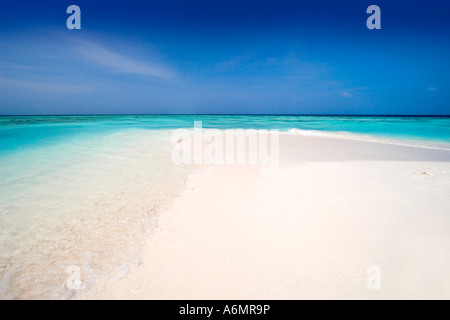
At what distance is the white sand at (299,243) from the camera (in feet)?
5.68

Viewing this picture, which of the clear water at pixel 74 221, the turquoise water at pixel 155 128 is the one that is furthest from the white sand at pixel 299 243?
the turquoise water at pixel 155 128

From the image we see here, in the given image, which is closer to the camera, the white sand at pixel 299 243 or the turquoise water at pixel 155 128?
the white sand at pixel 299 243

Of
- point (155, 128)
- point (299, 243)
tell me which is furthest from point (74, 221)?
point (155, 128)

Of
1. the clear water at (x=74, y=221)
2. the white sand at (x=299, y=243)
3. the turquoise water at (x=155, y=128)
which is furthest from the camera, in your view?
the turquoise water at (x=155, y=128)

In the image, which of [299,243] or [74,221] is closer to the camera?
[299,243]

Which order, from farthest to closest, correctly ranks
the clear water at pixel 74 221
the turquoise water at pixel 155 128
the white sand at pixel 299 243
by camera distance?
the turquoise water at pixel 155 128 → the clear water at pixel 74 221 → the white sand at pixel 299 243

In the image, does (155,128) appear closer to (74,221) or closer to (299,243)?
(74,221)

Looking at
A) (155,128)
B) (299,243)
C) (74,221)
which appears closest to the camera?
(299,243)

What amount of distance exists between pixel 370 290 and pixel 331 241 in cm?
61

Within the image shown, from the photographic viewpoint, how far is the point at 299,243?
7.45 ft

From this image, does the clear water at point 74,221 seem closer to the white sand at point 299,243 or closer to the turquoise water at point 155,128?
the white sand at point 299,243

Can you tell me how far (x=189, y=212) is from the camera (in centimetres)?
303

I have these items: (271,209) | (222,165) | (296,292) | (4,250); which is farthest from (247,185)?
(4,250)
